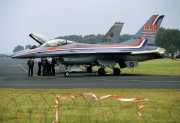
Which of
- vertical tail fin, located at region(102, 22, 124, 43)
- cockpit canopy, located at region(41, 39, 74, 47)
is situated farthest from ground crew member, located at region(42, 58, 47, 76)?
vertical tail fin, located at region(102, 22, 124, 43)

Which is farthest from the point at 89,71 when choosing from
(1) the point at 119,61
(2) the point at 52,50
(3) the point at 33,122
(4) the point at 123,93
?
(3) the point at 33,122

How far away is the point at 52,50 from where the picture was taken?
34188 millimetres

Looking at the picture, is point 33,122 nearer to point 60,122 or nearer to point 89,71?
point 60,122

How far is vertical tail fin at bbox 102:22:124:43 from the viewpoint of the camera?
45969 millimetres

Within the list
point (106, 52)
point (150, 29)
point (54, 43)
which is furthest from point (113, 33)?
point (54, 43)

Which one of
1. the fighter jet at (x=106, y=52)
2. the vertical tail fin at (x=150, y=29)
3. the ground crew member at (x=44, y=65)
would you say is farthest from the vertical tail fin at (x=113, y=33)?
the ground crew member at (x=44, y=65)

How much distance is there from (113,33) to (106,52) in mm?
11176

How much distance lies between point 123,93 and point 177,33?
507 feet

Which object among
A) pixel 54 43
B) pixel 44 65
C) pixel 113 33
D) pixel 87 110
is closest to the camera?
pixel 87 110

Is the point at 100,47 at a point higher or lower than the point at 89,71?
higher

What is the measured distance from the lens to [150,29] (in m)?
38.9

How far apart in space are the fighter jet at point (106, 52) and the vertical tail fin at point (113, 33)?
7.37 meters

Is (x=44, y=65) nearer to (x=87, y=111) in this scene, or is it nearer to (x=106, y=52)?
(x=106, y=52)

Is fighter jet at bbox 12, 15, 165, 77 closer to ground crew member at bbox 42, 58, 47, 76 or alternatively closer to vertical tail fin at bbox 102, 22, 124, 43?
ground crew member at bbox 42, 58, 47, 76
